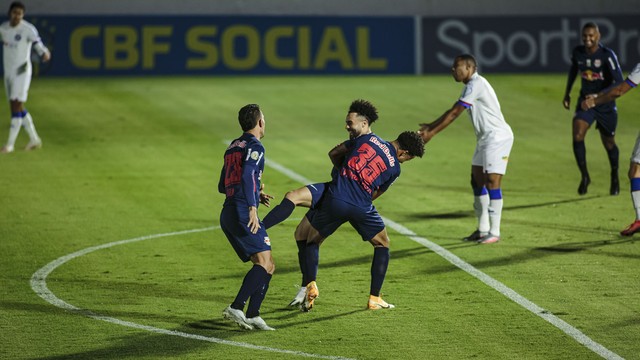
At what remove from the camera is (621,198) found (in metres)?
15.9

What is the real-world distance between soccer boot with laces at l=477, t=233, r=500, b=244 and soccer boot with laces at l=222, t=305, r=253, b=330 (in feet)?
14.6

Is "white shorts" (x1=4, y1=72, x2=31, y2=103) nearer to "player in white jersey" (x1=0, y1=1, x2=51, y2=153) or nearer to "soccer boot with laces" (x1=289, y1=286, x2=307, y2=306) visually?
"player in white jersey" (x1=0, y1=1, x2=51, y2=153)

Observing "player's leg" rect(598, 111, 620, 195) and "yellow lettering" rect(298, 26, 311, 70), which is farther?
"yellow lettering" rect(298, 26, 311, 70)

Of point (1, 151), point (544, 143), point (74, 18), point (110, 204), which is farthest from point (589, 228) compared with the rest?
point (74, 18)

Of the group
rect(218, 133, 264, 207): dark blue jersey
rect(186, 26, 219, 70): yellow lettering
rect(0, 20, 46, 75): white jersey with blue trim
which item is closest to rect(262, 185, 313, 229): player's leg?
rect(218, 133, 264, 207): dark blue jersey

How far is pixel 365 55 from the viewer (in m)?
33.1

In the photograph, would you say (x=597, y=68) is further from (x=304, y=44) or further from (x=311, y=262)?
(x=304, y=44)

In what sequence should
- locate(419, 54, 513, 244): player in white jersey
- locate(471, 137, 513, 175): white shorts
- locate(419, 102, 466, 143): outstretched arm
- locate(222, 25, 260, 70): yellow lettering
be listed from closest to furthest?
locate(419, 102, 466, 143): outstretched arm → locate(419, 54, 513, 244): player in white jersey → locate(471, 137, 513, 175): white shorts → locate(222, 25, 260, 70): yellow lettering

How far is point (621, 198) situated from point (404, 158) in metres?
7.07

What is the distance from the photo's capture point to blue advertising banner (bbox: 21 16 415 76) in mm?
31516

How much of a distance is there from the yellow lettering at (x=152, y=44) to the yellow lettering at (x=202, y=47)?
62cm

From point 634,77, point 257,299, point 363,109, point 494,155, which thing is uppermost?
point 363,109

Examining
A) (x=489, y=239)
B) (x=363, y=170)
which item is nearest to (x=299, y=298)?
(x=363, y=170)

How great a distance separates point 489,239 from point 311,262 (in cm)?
352
